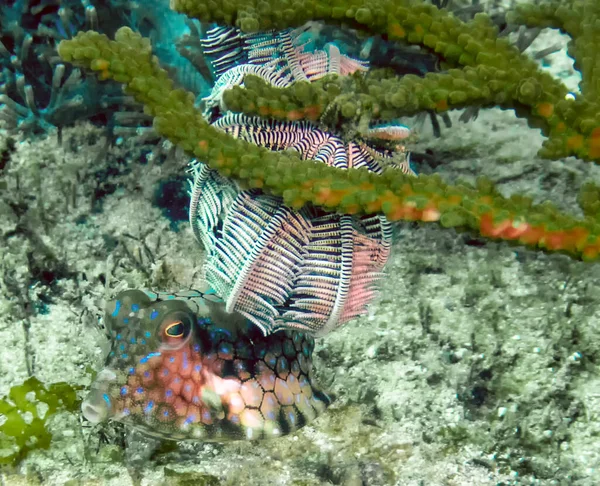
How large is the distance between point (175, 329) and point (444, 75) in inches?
57.7

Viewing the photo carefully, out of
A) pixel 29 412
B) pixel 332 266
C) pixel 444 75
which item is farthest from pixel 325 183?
pixel 29 412

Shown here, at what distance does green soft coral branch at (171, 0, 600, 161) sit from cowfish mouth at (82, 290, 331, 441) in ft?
2.76

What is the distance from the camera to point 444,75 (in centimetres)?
206

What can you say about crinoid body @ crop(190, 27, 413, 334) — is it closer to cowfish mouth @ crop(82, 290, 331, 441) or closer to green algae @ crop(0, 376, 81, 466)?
cowfish mouth @ crop(82, 290, 331, 441)

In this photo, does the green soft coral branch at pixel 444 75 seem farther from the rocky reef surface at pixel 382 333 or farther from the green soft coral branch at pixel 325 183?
the rocky reef surface at pixel 382 333

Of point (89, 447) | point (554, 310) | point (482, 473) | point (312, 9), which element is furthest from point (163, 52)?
point (482, 473)

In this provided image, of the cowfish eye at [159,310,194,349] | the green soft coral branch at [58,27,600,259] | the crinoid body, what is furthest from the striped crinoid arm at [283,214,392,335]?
the cowfish eye at [159,310,194,349]

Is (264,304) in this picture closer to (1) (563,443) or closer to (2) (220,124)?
(2) (220,124)

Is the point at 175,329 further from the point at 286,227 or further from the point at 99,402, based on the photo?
the point at 286,227

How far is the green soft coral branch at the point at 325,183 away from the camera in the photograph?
182 cm

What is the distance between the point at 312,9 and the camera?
6.92 feet

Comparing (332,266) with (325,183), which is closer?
(325,183)

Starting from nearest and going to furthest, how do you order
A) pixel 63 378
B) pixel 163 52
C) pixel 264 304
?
pixel 264 304
pixel 63 378
pixel 163 52

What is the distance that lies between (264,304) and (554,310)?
136 centimetres
